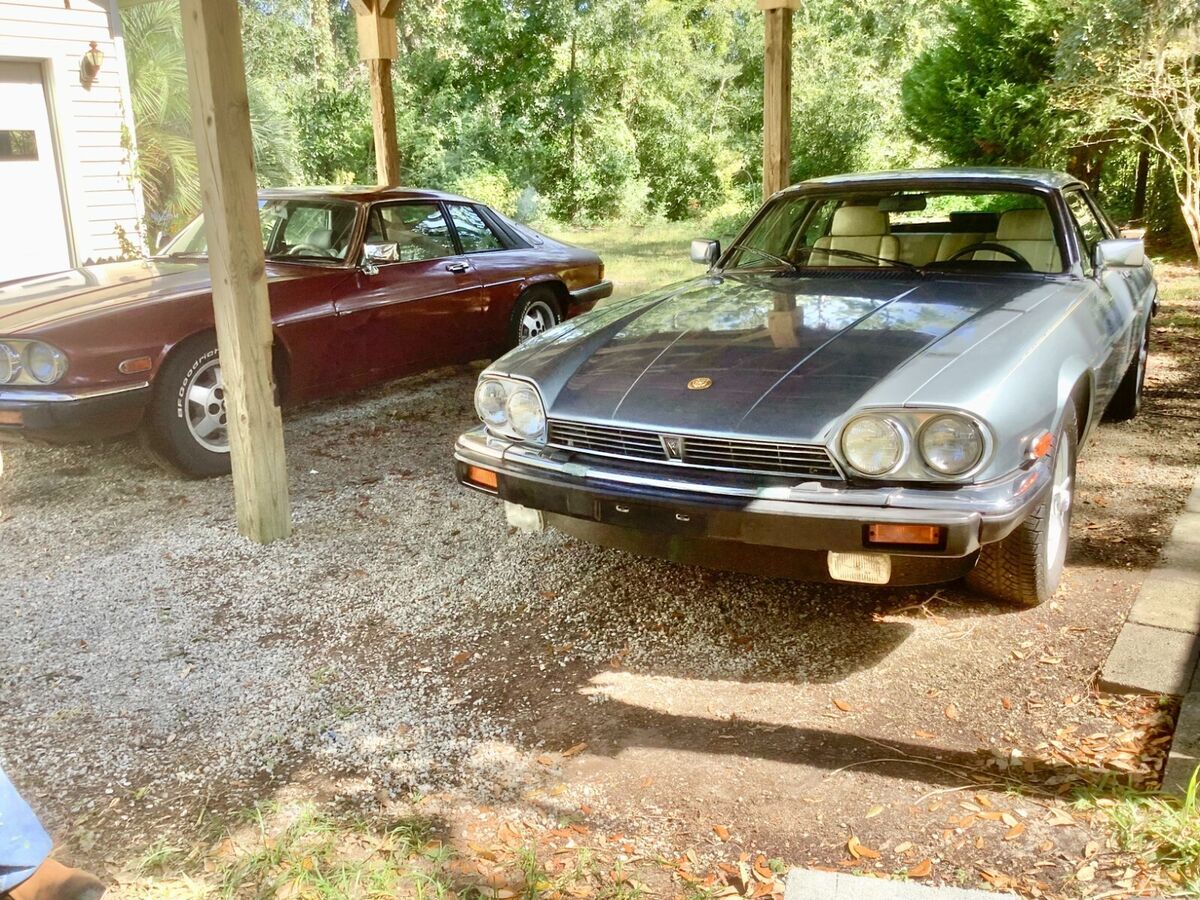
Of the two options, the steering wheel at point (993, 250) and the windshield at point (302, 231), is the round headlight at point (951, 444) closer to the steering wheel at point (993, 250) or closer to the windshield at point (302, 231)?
the steering wheel at point (993, 250)

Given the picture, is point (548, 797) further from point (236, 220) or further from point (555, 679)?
point (236, 220)

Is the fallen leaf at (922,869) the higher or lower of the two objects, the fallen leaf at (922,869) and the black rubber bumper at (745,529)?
the lower

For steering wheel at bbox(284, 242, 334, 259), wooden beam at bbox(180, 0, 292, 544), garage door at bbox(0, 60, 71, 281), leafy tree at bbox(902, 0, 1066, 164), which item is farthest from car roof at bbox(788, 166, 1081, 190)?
leafy tree at bbox(902, 0, 1066, 164)

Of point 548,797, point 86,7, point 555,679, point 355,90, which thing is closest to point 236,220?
point 555,679

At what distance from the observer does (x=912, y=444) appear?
2914 millimetres

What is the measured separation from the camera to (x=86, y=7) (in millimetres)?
10516

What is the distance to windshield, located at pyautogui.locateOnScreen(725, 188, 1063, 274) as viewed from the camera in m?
4.30

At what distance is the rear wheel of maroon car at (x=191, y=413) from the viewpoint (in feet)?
16.9

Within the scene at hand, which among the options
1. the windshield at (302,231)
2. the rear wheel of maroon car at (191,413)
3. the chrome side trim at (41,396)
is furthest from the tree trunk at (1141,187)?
the chrome side trim at (41,396)

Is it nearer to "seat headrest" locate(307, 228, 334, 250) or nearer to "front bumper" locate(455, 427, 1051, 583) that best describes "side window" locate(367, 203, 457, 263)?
"seat headrest" locate(307, 228, 334, 250)

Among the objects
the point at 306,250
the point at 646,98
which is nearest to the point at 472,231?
the point at 306,250

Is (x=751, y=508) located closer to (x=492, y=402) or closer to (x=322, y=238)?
(x=492, y=402)

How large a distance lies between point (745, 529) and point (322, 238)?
420 centimetres

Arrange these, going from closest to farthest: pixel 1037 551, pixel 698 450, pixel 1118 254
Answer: pixel 698 450 → pixel 1037 551 → pixel 1118 254
